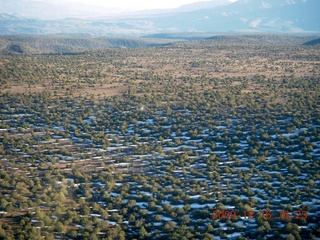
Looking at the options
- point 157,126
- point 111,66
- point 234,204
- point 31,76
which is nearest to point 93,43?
point 111,66

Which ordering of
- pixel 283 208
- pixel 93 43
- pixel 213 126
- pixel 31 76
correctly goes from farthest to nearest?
pixel 93 43 < pixel 31 76 < pixel 213 126 < pixel 283 208

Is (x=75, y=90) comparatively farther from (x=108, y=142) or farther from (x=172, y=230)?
(x=172, y=230)

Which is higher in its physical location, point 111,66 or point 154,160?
point 111,66

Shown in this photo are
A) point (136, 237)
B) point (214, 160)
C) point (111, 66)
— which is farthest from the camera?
point (111, 66)

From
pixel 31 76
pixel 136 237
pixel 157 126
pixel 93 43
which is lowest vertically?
pixel 136 237

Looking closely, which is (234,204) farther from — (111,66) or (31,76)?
(111,66)

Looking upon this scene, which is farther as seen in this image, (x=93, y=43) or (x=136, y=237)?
(x=93, y=43)

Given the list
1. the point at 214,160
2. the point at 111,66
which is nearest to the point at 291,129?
the point at 214,160
